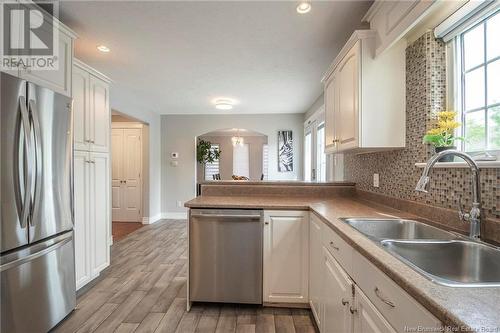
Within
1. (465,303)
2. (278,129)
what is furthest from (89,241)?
(278,129)

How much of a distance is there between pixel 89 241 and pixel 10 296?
1.02 m

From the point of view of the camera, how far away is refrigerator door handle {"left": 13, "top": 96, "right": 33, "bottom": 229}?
5.08 ft

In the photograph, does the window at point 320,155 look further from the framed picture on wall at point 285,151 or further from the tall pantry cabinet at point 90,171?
the tall pantry cabinet at point 90,171

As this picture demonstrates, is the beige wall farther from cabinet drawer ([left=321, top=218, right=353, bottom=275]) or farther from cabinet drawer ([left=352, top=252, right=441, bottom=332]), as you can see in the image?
cabinet drawer ([left=352, top=252, right=441, bottom=332])

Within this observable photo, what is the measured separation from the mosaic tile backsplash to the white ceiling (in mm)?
660

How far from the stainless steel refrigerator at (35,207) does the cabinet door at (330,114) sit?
89.1 inches

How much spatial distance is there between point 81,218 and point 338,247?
92.9 inches

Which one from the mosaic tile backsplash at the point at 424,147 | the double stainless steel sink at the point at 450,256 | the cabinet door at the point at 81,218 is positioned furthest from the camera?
the cabinet door at the point at 81,218

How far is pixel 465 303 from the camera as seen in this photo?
2.00ft

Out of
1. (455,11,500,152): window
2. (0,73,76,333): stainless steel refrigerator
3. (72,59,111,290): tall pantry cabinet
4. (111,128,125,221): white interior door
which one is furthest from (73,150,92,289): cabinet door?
(111,128,125,221): white interior door

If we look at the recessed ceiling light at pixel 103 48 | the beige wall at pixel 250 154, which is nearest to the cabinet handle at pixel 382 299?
the recessed ceiling light at pixel 103 48

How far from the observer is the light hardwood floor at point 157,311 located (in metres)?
1.93

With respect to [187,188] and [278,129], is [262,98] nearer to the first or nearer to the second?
[278,129]

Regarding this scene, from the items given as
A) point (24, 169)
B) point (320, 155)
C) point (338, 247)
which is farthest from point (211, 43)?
point (320, 155)
